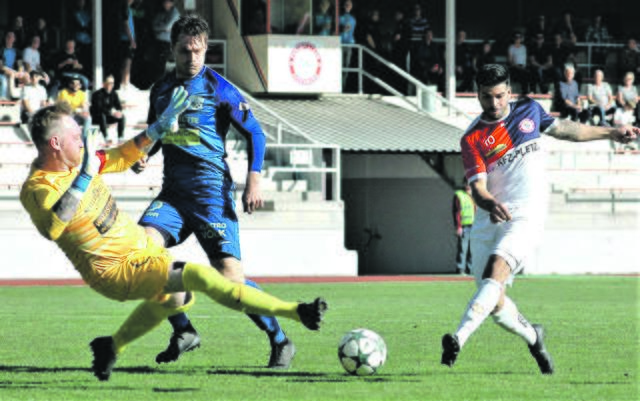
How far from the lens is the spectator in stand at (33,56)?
30.0 m

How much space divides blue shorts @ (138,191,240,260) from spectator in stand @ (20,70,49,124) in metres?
18.0

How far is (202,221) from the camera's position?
10820 mm

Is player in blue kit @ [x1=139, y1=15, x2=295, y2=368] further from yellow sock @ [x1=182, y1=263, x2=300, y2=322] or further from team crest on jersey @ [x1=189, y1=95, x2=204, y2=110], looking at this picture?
yellow sock @ [x1=182, y1=263, x2=300, y2=322]

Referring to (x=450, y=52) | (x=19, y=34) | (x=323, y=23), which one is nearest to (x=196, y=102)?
(x=19, y=34)

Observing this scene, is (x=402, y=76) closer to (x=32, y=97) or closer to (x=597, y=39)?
(x=597, y=39)

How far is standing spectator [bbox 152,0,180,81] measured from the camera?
99.9ft

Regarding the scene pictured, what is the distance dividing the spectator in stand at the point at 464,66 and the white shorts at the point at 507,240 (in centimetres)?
2503

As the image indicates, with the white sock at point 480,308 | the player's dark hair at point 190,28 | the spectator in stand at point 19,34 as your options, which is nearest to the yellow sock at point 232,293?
the white sock at point 480,308

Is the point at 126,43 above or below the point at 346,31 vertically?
below

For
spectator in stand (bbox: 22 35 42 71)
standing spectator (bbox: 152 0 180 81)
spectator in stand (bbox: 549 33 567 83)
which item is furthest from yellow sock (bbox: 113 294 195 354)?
spectator in stand (bbox: 549 33 567 83)

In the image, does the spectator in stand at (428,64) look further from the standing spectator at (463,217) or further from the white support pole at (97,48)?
the white support pole at (97,48)

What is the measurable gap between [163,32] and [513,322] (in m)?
21.0

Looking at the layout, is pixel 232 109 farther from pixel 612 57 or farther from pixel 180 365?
pixel 612 57

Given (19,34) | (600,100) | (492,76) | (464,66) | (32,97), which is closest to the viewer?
(492,76)
